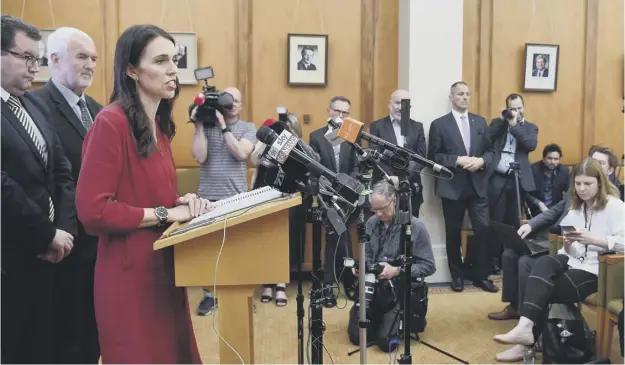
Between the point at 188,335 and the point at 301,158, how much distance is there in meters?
0.63

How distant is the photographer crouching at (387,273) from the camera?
3.30m

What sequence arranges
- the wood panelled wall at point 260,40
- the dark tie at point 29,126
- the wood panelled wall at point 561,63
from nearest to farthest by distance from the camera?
the dark tie at point 29,126 < the wood panelled wall at point 260,40 < the wood panelled wall at point 561,63

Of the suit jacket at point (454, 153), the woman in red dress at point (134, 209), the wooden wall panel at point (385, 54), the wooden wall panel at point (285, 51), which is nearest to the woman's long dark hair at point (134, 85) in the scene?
the woman in red dress at point (134, 209)

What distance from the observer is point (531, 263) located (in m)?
3.52

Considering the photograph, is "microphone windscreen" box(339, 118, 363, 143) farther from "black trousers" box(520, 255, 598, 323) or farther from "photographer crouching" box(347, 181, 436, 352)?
"black trousers" box(520, 255, 598, 323)

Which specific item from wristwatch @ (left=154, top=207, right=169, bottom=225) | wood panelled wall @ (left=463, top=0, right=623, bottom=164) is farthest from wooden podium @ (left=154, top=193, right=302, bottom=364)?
wood panelled wall @ (left=463, top=0, right=623, bottom=164)

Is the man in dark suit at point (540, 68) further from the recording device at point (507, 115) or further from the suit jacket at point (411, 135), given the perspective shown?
the suit jacket at point (411, 135)

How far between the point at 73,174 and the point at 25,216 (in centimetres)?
45

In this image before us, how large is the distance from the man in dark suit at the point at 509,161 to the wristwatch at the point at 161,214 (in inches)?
144

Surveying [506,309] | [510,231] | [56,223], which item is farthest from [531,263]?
[56,223]

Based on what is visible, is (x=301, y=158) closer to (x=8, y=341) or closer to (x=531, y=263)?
(x=8, y=341)

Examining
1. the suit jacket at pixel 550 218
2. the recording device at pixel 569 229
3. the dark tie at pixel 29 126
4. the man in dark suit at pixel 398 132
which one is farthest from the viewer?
the man in dark suit at pixel 398 132

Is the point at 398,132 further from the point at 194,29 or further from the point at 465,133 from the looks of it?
the point at 194,29

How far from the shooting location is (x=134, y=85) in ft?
5.35
